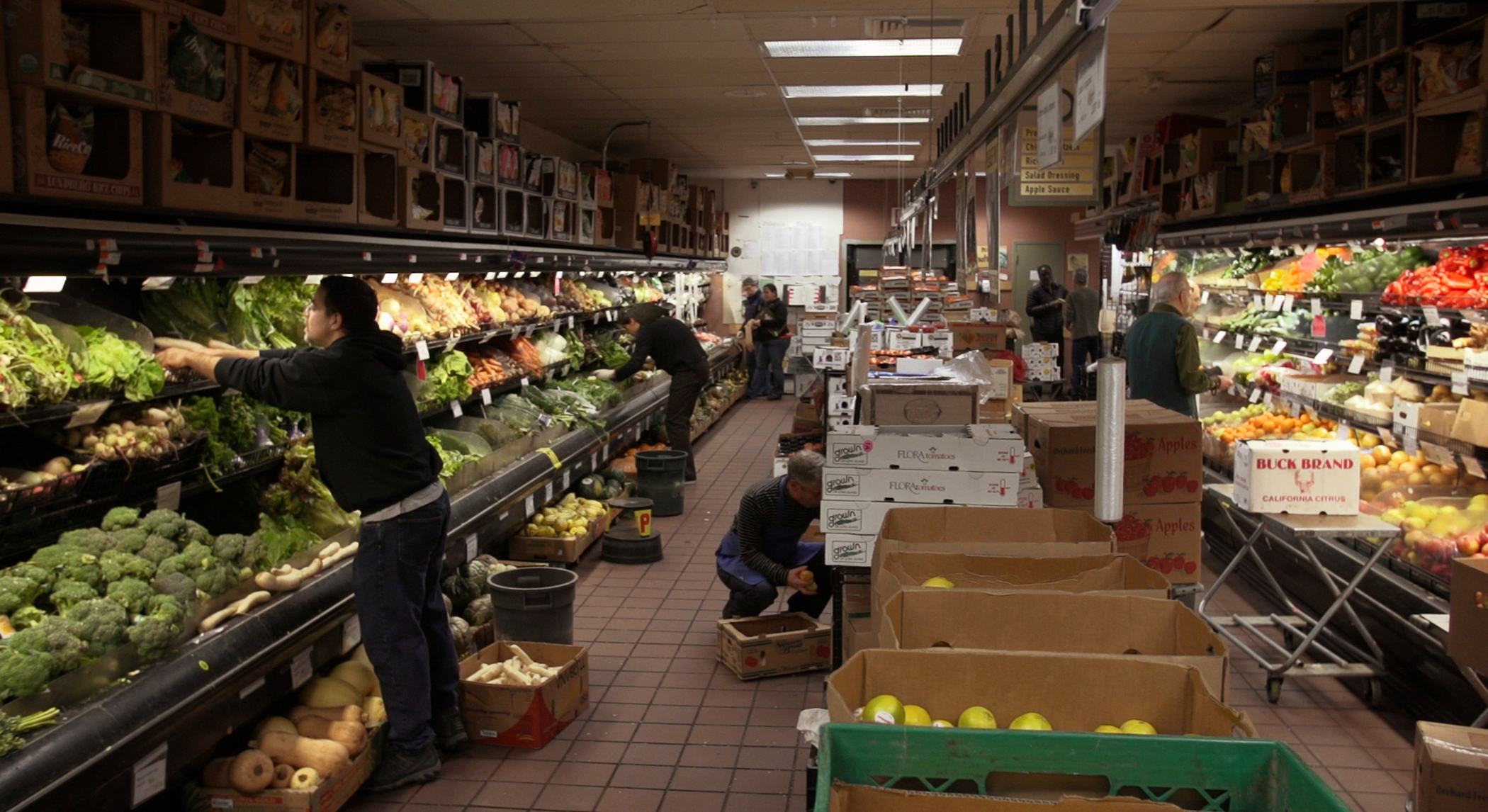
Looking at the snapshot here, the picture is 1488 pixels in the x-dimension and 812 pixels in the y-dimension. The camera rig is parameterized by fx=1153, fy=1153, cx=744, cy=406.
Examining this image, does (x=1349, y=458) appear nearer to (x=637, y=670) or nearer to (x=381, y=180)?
(x=637, y=670)

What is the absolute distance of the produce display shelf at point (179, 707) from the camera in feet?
9.89

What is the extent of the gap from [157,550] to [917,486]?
2.57m

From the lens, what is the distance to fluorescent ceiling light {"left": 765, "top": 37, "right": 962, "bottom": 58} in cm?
748

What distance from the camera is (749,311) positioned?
1789 centimetres

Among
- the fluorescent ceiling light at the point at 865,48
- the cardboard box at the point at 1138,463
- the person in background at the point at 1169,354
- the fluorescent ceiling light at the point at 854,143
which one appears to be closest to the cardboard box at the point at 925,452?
the cardboard box at the point at 1138,463

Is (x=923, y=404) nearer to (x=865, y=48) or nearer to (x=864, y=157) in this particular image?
(x=865, y=48)

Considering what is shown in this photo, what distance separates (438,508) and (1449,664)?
4.09 metres

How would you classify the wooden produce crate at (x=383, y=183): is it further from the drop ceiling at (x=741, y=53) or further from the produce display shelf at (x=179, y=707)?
the produce display shelf at (x=179, y=707)

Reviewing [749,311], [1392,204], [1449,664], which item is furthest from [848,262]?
[1449,664]

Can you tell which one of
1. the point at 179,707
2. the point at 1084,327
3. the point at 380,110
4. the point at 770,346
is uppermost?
the point at 380,110

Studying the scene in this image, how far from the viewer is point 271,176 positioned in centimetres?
475

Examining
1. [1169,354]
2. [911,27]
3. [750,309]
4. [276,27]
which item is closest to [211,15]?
[276,27]

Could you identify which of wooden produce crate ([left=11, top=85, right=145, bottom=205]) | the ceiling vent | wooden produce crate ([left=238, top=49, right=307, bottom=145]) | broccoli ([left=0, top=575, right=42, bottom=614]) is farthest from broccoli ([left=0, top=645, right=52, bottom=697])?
the ceiling vent

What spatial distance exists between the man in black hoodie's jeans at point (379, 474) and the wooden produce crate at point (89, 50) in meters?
0.89
